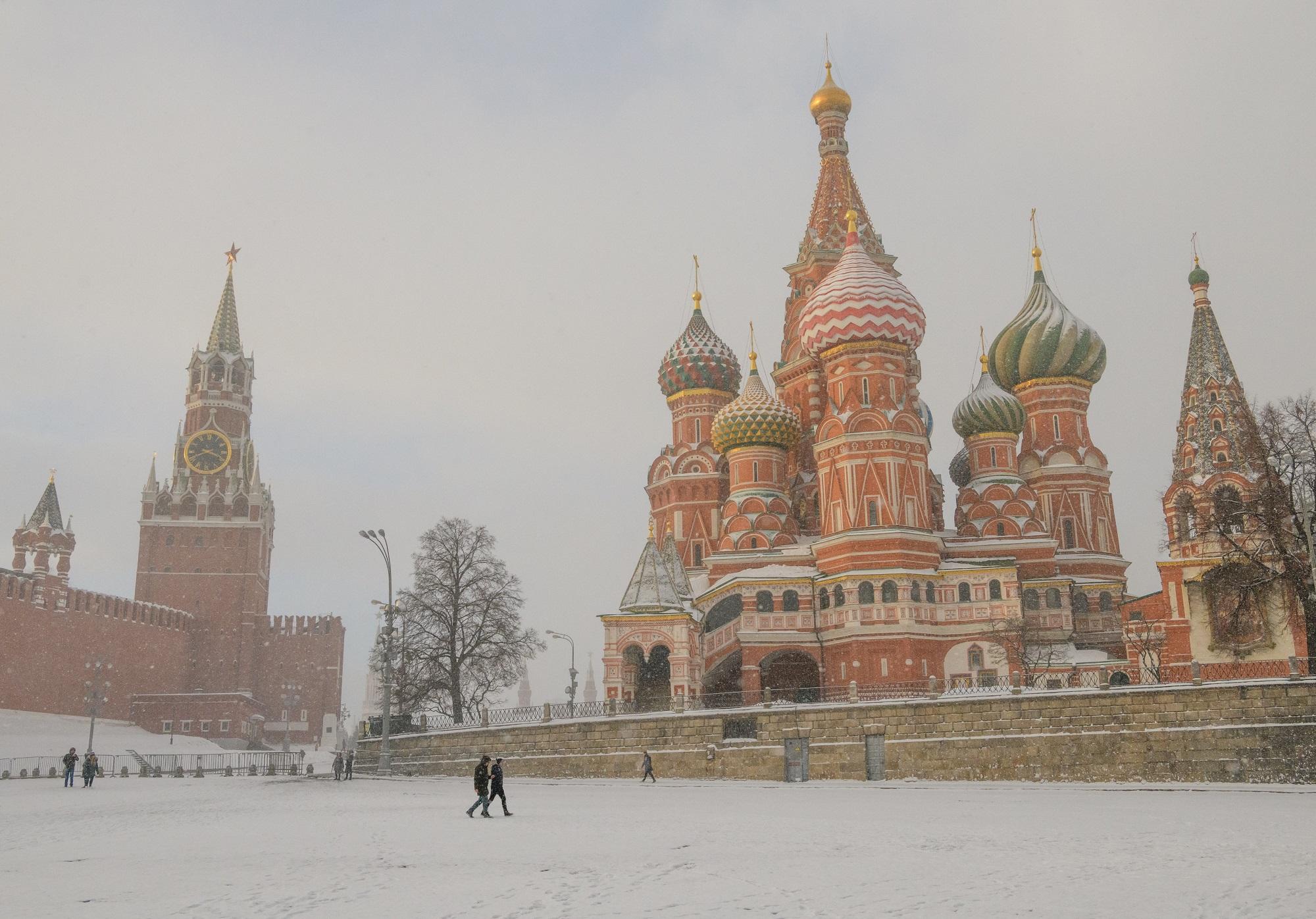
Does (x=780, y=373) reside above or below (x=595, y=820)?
above

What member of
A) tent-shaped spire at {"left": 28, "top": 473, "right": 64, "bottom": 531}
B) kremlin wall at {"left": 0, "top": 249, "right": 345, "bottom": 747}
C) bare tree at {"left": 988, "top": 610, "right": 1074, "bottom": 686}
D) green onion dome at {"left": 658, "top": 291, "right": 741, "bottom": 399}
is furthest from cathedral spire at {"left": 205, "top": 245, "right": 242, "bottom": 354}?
bare tree at {"left": 988, "top": 610, "right": 1074, "bottom": 686}

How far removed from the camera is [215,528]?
73875mm

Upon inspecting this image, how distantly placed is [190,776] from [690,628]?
16.3 m

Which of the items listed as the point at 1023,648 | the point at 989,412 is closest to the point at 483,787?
the point at 1023,648

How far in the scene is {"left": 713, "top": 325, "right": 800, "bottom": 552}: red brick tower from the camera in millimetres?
45594

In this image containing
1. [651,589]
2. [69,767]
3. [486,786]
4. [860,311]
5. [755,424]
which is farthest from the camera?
[755,424]

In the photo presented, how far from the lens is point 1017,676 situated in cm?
3016

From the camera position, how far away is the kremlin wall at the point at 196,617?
2270 inches

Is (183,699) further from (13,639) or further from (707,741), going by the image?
(707,741)

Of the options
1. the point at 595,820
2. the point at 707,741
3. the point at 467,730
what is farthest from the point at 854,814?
the point at 467,730

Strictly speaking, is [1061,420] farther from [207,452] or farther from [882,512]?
[207,452]

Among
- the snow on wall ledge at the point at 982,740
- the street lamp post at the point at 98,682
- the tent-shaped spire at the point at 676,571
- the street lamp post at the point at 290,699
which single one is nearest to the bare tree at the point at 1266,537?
the snow on wall ledge at the point at 982,740

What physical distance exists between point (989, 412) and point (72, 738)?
40697 millimetres

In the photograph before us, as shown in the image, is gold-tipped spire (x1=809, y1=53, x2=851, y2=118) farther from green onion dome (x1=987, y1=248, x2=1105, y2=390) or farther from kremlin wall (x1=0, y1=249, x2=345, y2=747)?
kremlin wall (x1=0, y1=249, x2=345, y2=747)
